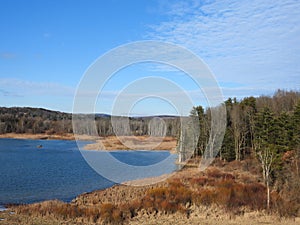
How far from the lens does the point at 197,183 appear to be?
23.8m

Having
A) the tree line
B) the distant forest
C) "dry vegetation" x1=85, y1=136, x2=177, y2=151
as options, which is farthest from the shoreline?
the tree line

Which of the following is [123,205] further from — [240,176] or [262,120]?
[262,120]

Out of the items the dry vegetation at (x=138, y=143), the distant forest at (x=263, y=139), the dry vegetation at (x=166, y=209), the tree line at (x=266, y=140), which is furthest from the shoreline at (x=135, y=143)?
the tree line at (x=266, y=140)

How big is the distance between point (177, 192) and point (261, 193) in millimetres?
4808

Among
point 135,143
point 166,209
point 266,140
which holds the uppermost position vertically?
point 266,140

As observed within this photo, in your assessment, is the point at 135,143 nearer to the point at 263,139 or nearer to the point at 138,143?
the point at 138,143

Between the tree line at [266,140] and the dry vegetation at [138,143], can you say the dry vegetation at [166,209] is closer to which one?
the tree line at [266,140]

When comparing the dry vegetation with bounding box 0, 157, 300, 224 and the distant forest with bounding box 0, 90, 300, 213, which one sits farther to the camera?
the distant forest with bounding box 0, 90, 300, 213

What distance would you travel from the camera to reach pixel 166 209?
54.3 feet

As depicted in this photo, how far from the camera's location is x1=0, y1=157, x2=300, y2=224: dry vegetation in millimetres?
14969

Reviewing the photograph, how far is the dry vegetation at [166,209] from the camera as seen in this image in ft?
49.1

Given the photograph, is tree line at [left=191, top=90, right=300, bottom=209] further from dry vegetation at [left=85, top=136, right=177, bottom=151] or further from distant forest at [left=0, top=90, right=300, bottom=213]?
dry vegetation at [left=85, top=136, right=177, bottom=151]

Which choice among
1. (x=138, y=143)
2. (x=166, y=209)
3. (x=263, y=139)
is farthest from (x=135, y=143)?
(x=166, y=209)

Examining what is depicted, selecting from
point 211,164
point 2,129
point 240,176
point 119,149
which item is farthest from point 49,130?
point 240,176
